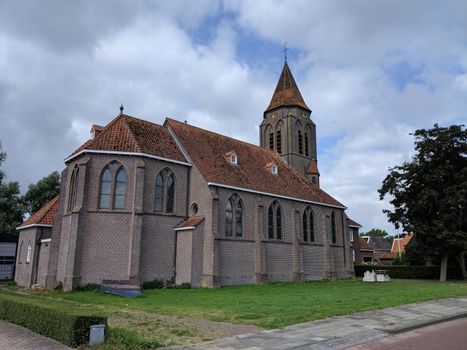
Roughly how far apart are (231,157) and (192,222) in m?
7.78

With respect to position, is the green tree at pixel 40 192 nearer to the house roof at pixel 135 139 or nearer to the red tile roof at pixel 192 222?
the house roof at pixel 135 139

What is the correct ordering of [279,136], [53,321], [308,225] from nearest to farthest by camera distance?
[53,321] < [308,225] < [279,136]

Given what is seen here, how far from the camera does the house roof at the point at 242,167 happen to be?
30.6 metres

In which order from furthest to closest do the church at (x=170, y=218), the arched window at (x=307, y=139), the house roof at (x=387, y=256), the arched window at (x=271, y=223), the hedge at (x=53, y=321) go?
the house roof at (x=387, y=256)
the arched window at (x=307, y=139)
the arched window at (x=271, y=223)
the church at (x=170, y=218)
the hedge at (x=53, y=321)

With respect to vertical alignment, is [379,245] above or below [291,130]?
below

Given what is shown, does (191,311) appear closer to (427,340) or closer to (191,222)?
(427,340)

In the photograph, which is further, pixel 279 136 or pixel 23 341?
pixel 279 136

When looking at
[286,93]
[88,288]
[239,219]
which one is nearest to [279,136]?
[286,93]

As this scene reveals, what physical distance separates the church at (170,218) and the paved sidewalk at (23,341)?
1255 centimetres

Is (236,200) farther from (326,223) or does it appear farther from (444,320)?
(444,320)

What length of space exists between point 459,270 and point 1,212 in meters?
52.3

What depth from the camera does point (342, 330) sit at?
11578mm

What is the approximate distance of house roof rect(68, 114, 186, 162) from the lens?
2689cm

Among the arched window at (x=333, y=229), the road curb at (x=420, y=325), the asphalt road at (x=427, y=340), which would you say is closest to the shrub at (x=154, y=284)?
the road curb at (x=420, y=325)
